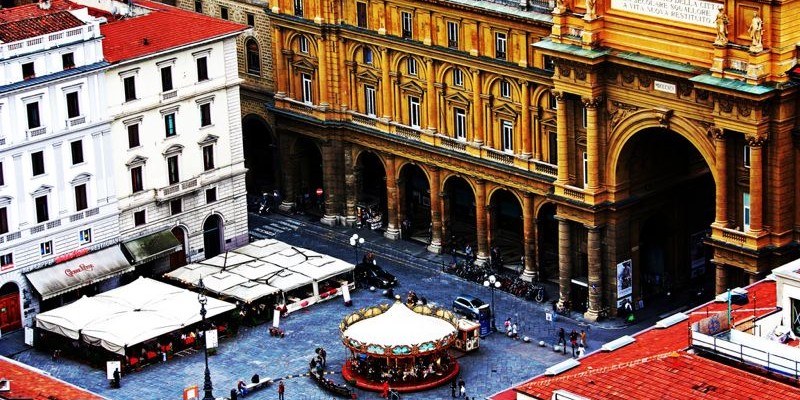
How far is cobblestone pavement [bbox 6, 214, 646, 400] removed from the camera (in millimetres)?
139125

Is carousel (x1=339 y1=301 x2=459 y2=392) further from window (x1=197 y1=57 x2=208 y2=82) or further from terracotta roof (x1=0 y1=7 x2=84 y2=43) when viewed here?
terracotta roof (x1=0 y1=7 x2=84 y2=43)

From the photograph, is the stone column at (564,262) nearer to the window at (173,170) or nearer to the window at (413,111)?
the window at (413,111)

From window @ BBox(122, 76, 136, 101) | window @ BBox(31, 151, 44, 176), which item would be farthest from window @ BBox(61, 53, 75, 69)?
window @ BBox(31, 151, 44, 176)

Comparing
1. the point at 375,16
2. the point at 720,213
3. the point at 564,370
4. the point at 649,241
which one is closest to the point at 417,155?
the point at 375,16

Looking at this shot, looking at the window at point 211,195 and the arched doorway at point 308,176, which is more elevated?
the window at point 211,195

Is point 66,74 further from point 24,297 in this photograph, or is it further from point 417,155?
point 417,155

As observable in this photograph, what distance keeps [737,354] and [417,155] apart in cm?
6513

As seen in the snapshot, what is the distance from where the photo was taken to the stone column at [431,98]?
15975 cm

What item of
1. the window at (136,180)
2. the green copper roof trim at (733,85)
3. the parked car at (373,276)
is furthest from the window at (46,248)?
the green copper roof trim at (733,85)

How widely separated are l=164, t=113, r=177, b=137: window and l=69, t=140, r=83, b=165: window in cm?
777

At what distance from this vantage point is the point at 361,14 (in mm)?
164500

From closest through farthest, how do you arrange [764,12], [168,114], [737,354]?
[737,354] → [764,12] → [168,114]

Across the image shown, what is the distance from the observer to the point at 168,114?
156 meters

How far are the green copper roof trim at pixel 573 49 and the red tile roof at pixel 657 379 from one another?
36.7 metres
